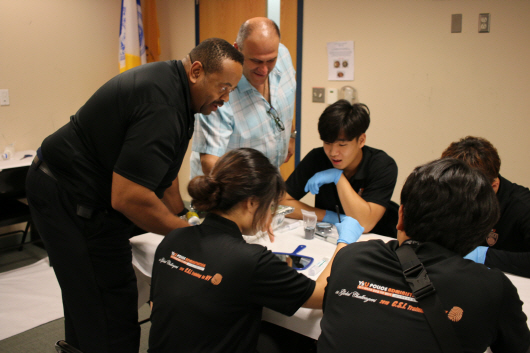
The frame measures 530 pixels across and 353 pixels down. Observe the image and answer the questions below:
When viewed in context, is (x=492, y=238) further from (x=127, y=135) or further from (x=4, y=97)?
(x=4, y=97)

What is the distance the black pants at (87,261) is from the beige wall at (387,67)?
7.79ft

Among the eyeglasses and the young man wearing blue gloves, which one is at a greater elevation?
the eyeglasses

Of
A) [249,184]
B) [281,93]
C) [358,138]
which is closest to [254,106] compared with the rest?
[281,93]

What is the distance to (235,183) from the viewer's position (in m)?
1.14

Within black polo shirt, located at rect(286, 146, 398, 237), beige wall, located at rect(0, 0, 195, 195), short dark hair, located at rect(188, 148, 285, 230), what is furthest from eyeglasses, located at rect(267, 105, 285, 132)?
beige wall, located at rect(0, 0, 195, 195)

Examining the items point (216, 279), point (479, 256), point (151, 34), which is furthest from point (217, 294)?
point (151, 34)

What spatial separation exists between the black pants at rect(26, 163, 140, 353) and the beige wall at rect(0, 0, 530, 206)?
2375 mm

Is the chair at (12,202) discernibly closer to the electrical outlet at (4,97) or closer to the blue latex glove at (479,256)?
the electrical outlet at (4,97)

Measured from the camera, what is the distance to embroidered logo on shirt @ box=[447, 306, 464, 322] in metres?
0.84

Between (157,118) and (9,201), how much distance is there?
241 cm

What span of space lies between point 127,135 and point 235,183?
1.27 feet

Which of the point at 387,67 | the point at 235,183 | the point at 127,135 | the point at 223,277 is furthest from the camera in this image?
the point at 387,67

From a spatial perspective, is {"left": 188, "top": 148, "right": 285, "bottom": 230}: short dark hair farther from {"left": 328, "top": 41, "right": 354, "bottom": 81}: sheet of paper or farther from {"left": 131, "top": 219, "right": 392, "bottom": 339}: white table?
{"left": 328, "top": 41, "right": 354, "bottom": 81}: sheet of paper

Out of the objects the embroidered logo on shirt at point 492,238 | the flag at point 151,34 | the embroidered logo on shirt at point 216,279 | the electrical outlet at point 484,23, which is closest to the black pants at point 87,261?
the embroidered logo on shirt at point 216,279
